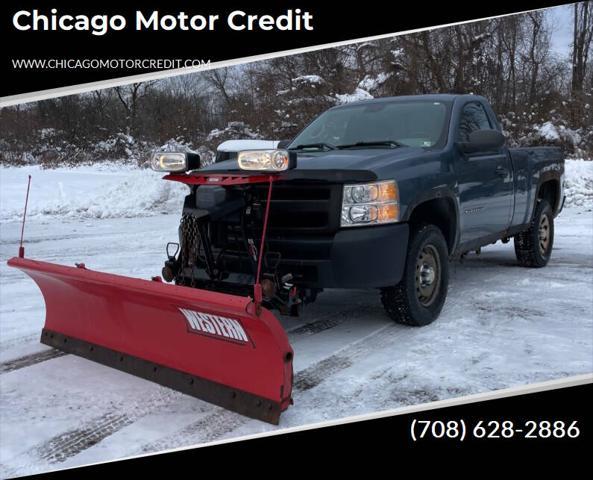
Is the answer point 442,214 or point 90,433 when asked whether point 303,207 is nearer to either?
point 442,214

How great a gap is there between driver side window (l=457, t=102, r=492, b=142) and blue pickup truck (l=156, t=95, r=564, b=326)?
0.13ft

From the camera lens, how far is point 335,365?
4008mm

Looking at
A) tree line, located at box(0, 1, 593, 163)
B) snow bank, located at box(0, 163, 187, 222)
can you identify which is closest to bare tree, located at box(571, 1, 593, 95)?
tree line, located at box(0, 1, 593, 163)

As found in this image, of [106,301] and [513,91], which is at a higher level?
[513,91]

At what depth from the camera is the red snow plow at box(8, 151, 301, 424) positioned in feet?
10.6

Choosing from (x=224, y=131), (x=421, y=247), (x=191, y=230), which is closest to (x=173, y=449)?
(x=191, y=230)

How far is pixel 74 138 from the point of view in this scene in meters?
21.5

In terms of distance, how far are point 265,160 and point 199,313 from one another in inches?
36.4

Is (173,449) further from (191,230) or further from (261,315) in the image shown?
(191,230)

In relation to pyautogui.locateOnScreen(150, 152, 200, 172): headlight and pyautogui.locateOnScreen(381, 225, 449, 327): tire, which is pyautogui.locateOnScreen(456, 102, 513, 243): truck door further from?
pyautogui.locateOnScreen(150, 152, 200, 172): headlight

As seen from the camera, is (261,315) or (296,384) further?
(296,384)

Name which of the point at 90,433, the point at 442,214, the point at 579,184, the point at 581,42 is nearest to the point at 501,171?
the point at 442,214

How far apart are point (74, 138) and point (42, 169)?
351 cm

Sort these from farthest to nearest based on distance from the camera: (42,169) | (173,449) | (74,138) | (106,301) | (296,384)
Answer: (74,138) → (42,169) → (106,301) → (296,384) → (173,449)
